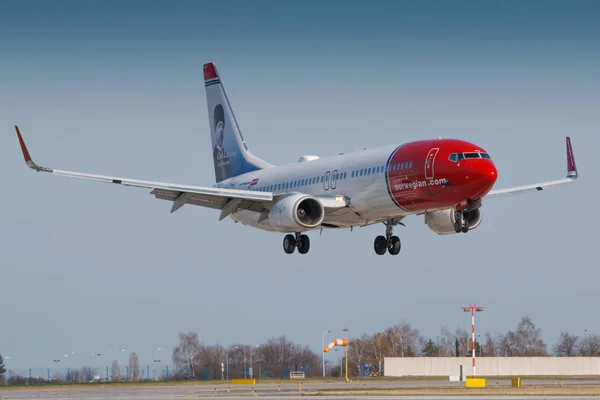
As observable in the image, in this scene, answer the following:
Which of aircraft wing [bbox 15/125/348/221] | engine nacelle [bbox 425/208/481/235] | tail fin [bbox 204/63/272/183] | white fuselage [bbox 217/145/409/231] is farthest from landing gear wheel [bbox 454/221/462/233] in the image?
tail fin [bbox 204/63/272/183]

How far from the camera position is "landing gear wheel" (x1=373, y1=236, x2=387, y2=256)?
71562 millimetres

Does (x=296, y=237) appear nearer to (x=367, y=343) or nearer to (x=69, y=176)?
(x=69, y=176)

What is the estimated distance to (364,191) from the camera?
64938 millimetres

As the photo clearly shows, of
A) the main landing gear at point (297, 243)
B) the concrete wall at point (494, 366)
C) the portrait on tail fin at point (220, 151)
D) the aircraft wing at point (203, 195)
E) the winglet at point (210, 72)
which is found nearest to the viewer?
the aircraft wing at point (203, 195)

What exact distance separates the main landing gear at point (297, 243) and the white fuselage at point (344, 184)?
1.84 m

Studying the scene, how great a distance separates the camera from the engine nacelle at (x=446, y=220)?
6662cm

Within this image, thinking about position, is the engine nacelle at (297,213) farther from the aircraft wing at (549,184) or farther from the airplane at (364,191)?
the aircraft wing at (549,184)

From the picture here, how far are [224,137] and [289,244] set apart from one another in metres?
19.4

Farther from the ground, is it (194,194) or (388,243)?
(194,194)

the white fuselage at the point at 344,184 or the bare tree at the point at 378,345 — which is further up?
the white fuselage at the point at 344,184

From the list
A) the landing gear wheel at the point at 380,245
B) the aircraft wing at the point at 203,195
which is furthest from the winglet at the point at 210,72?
the landing gear wheel at the point at 380,245

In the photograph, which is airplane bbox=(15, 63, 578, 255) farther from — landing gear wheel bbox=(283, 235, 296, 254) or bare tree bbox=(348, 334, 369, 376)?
bare tree bbox=(348, 334, 369, 376)

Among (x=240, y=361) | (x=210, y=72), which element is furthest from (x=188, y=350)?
(x=210, y=72)

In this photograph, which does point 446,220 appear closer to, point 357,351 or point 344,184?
point 344,184
